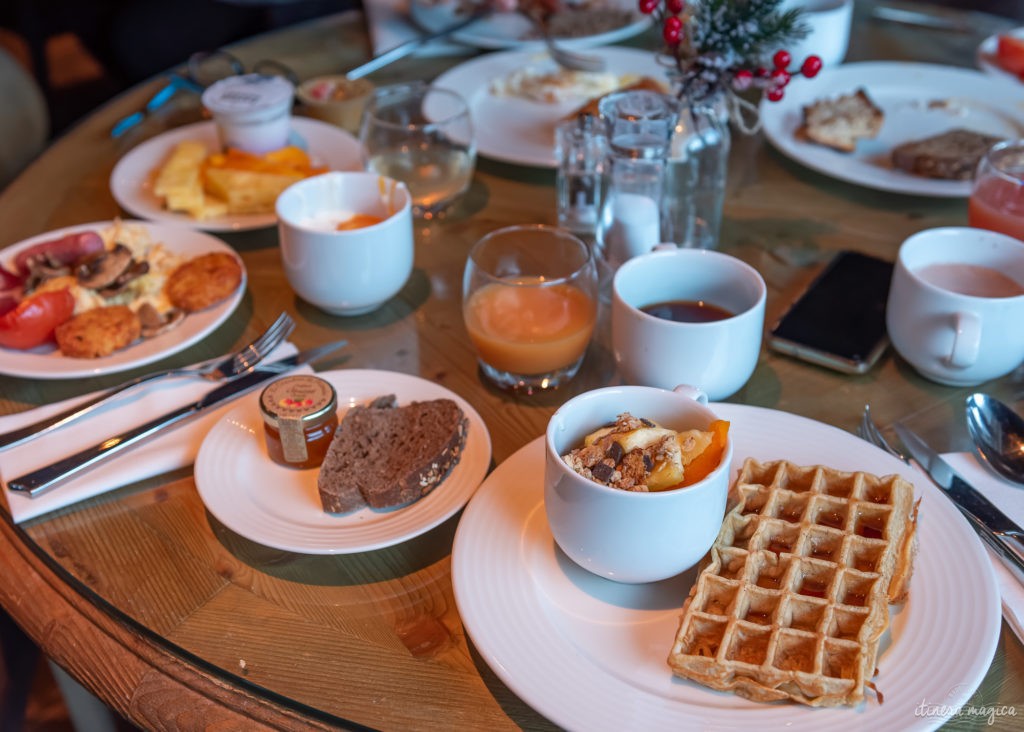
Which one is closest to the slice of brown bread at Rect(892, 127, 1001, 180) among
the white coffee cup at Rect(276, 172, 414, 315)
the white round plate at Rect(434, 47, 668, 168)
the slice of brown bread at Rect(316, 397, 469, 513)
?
the white round plate at Rect(434, 47, 668, 168)

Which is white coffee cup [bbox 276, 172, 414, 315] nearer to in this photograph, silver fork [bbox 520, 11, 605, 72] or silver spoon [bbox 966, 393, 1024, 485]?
silver fork [bbox 520, 11, 605, 72]

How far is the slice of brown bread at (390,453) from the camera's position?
1.15 meters

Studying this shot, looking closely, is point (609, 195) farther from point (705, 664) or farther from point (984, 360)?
point (705, 664)

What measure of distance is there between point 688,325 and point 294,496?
0.55 meters

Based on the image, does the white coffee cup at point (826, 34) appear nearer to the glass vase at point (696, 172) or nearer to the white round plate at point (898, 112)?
the white round plate at point (898, 112)

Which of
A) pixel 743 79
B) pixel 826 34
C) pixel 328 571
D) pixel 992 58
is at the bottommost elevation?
pixel 328 571

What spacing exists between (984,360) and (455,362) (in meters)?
0.76

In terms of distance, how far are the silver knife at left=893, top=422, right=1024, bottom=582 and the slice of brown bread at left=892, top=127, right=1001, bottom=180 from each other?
2.51ft

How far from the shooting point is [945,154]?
5.90 feet

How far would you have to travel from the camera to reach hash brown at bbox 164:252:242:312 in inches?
60.0

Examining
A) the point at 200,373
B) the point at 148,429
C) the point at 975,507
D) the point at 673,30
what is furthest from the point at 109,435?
the point at 975,507

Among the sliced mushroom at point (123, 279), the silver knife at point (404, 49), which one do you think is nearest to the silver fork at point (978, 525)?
the sliced mushroom at point (123, 279)

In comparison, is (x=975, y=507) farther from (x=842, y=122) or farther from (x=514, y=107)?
(x=514, y=107)

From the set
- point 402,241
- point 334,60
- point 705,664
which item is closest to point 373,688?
point 705,664
